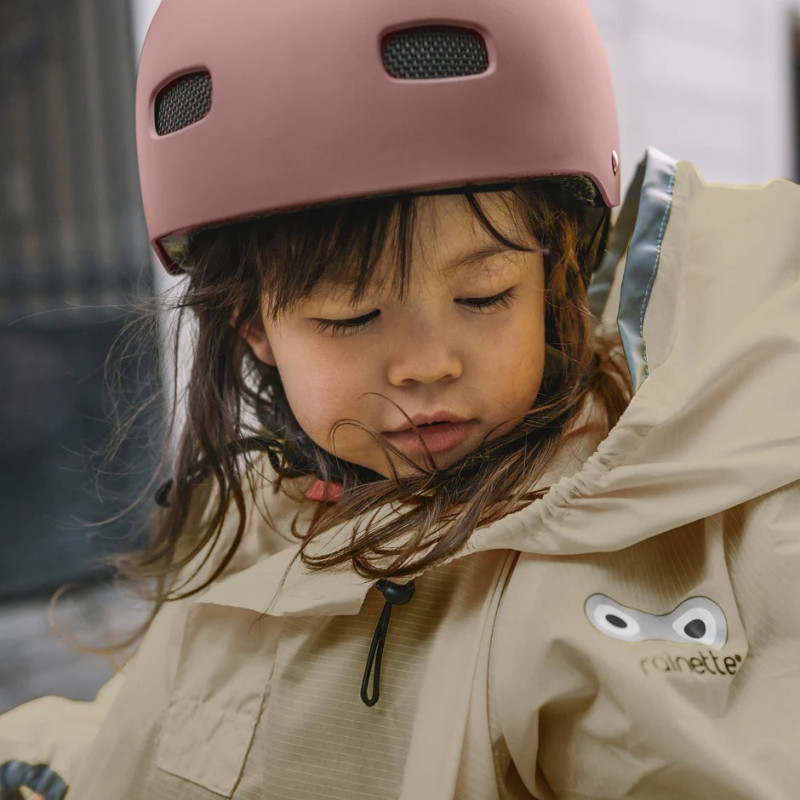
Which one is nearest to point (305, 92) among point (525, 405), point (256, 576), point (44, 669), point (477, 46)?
point (477, 46)

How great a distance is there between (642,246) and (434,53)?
0.24 m

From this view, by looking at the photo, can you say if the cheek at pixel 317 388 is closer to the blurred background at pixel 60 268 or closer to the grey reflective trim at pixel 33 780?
the grey reflective trim at pixel 33 780

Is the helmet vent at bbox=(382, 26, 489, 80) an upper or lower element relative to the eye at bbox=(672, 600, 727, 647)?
upper

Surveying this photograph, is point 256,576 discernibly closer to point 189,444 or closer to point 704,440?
point 189,444

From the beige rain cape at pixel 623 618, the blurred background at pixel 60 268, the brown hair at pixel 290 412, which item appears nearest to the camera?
the beige rain cape at pixel 623 618

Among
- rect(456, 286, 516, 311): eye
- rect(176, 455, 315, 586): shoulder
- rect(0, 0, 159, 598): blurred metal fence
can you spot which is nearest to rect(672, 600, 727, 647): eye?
rect(456, 286, 516, 311): eye

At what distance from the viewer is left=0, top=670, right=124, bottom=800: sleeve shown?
95 centimetres

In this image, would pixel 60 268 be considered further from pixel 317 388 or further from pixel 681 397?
pixel 681 397

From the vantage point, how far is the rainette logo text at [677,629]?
0.59m

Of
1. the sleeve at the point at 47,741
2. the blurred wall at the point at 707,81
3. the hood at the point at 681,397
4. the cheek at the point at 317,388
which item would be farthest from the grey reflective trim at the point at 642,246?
the blurred wall at the point at 707,81

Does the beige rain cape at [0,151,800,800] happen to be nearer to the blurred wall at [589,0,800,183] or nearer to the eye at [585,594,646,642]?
the eye at [585,594,646,642]

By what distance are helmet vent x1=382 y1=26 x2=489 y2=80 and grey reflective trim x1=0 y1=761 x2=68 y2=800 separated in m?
0.77

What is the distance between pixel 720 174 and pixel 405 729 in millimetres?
2876

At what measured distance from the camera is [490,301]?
2.40 feet
